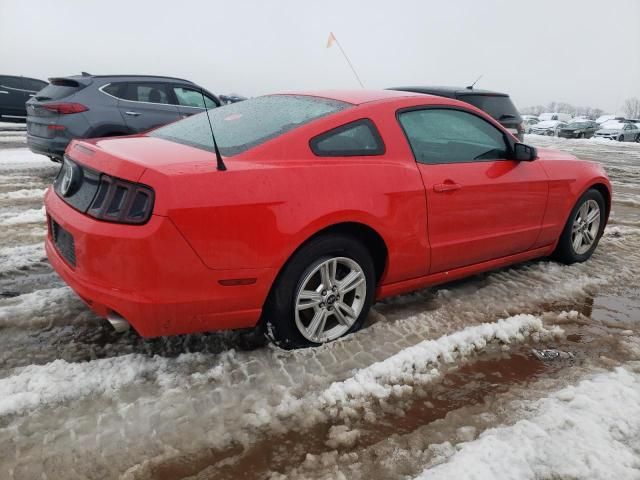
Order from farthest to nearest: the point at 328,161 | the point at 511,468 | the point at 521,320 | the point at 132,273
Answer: the point at 521,320, the point at 328,161, the point at 132,273, the point at 511,468

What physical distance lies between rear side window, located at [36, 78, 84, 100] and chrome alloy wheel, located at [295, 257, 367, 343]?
578 centimetres

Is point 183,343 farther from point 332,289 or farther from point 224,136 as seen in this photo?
point 224,136

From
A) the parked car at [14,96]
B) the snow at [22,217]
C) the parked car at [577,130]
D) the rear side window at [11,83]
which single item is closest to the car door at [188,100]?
the snow at [22,217]

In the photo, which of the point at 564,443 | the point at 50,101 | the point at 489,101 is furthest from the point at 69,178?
the point at 489,101

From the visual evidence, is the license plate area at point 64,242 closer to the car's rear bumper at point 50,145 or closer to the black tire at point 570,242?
the black tire at point 570,242

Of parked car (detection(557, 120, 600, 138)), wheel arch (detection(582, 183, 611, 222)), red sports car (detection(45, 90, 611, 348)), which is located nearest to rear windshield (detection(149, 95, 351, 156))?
red sports car (detection(45, 90, 611, 348))

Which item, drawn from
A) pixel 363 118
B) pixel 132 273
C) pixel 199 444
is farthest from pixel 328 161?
pixel 199 444

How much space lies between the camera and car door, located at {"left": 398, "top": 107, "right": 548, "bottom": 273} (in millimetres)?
3215

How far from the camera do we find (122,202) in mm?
2312

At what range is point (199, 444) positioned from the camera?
6.88 ft

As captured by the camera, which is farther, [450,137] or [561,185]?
[561,185]

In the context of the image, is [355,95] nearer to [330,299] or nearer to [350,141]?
[350,141]

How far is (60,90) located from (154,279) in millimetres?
5986

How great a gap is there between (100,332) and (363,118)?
6.51 ft
